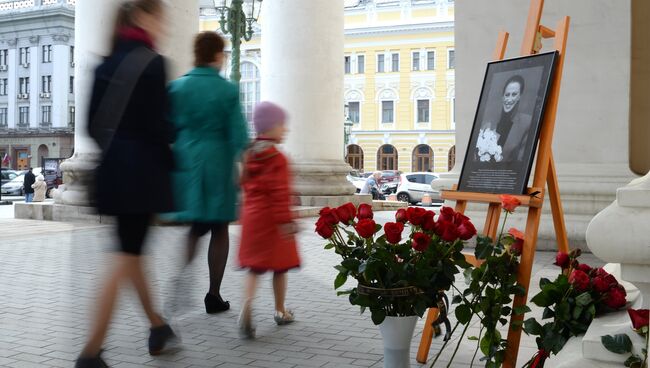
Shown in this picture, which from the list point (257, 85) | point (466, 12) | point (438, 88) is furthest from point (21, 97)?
point (466, 12)

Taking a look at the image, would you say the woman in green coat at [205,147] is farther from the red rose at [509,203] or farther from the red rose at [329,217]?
the red rose at [509,203]

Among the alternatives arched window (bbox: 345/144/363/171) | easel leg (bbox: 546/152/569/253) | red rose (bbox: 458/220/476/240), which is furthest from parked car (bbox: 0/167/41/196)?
red rose (bbox: 458/220/476/240)

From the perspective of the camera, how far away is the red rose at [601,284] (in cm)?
328

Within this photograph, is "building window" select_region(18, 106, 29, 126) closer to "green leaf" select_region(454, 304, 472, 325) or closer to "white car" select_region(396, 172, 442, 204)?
"white car" select_region(396, 172, 442, 204)

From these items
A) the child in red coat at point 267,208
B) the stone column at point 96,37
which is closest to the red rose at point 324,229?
the child in red coat at point 267,208

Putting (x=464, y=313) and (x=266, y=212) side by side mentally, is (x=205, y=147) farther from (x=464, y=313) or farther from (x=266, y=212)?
(x=464, y=313)

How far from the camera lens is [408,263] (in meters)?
3.56

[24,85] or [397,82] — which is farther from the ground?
[24,85]

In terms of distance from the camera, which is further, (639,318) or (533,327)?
(533,327)

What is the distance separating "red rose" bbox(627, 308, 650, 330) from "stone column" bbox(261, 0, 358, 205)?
1177cm

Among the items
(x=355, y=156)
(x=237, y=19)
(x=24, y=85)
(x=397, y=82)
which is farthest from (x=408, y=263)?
(x=24, y=85)

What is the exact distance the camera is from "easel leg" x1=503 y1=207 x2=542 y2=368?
12.0 ft

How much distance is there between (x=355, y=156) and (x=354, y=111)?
11.2ft

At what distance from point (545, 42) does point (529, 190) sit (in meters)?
5.12
